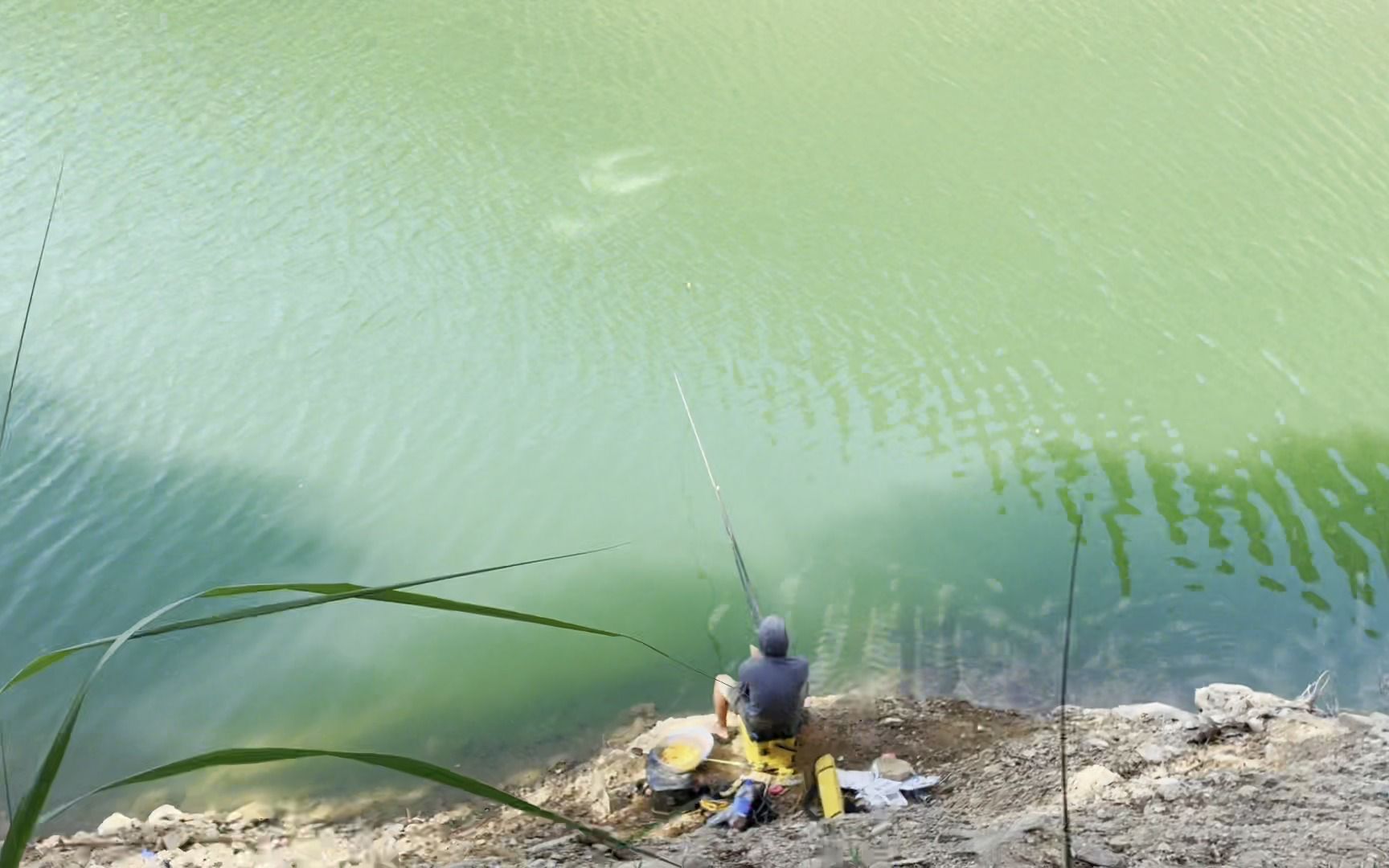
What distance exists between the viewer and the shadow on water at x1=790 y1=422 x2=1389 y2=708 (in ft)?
15.1

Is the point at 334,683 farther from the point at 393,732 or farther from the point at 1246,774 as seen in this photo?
the point at 1246,774

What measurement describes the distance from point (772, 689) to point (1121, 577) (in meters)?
1.99

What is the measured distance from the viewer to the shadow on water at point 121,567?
4.47 metres

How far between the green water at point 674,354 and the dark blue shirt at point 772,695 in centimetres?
71

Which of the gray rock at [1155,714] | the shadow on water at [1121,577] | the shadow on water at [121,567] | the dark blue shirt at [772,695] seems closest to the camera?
the dark blue shirt at [772,695]

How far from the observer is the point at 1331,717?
4.14m

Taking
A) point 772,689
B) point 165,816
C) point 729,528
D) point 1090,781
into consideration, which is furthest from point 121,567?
point 1090,781

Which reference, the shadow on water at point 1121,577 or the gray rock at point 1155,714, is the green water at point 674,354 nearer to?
the shadow on water at point 1121,577

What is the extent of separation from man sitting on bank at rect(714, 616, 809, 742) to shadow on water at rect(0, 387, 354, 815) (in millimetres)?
2059

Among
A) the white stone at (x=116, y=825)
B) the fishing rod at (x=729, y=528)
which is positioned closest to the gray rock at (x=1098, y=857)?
the fishing rod at (x=729, y=528)

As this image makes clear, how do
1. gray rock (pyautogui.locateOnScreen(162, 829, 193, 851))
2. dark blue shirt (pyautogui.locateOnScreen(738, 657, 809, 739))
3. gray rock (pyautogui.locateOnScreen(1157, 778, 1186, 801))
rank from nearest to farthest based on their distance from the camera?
gray rock (pyautogui.locateOnScreen(1157, 778, 1186, 801)), gray rock (pyautogui.locateOnScreen(162, 829, 193, 851)), dark blue shirt (pyautogui.locateOnScreen(738, 657, 809, 739))

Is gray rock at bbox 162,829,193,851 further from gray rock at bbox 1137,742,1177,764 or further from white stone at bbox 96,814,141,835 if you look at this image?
gray rock at bbox 1137,742,1177,764

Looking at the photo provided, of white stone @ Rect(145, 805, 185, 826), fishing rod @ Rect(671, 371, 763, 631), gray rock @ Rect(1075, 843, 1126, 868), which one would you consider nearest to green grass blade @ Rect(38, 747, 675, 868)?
gray rock @ Rect(1075, 843, 1126, 868)

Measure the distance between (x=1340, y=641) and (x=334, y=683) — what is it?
4.00m
